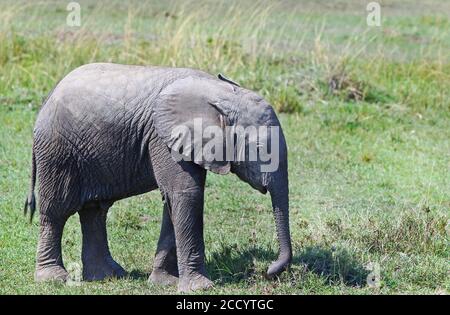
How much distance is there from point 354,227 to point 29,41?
7.45m

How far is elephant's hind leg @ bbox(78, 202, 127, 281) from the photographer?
7936mm

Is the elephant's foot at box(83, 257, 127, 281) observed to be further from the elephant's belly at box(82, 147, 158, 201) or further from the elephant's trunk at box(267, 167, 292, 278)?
the elephant's trunk at box(267, 167, 292, 278)

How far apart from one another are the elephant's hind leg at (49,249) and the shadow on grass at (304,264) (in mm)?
1111

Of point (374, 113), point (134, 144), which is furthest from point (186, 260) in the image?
point (374, 113)

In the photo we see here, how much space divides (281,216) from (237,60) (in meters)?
7.59

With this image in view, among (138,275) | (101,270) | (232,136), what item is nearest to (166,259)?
(138,275)

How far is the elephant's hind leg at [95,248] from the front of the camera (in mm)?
7936

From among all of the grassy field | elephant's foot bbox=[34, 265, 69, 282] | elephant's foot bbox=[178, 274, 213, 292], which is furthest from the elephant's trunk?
elephant's foot bbox=[34, 265, 69, 282]

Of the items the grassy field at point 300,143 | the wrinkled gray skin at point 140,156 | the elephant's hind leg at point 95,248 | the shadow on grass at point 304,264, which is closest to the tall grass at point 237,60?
the grassy field at point 300,143

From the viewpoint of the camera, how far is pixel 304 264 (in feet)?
25.3

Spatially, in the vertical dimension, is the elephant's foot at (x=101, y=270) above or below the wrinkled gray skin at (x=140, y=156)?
below

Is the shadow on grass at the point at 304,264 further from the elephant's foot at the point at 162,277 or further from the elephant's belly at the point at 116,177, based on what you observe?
the elephant's belly at the point at 116,177

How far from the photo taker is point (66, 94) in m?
7.53

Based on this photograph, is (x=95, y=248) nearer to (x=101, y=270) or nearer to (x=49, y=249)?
(x=101, y=270)
